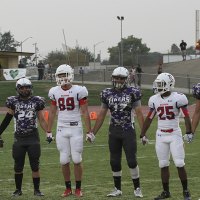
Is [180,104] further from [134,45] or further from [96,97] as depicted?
[134,45]

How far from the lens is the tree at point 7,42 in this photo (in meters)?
111

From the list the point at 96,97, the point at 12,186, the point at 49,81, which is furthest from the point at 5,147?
the point at 49,81

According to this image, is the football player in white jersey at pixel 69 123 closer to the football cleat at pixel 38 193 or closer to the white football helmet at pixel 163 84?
the football cleat at pixel 38 193

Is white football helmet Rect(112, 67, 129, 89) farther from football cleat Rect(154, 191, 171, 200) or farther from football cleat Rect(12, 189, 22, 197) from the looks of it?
football cleat Rect(12, 189, 22, 197)

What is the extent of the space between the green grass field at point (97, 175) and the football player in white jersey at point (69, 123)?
41 centimetres

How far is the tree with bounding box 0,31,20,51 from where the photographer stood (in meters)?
111

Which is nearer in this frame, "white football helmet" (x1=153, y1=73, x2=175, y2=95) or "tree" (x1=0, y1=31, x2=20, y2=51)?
"white football helmet" (x1=153, y1=73, x2=175, y2=95)

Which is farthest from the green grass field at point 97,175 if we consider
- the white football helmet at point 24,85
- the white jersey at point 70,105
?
the white football helmet at point 24,85

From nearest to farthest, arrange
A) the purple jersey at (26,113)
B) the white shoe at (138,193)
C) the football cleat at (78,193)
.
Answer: the white shoe at (138,193) < the football cleat at (78,193) < the purple jersey at (26,113)

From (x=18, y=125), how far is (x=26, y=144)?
0.33 meters

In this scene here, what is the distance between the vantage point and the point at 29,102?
8.59 m

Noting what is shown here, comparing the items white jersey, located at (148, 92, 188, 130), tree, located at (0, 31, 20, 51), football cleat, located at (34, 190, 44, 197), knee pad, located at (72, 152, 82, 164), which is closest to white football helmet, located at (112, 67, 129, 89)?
white jersey, located at (148, 92, 188, 130)

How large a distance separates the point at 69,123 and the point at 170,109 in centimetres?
152

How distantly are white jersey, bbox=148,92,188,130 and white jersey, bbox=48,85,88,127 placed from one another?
1.21 meters
